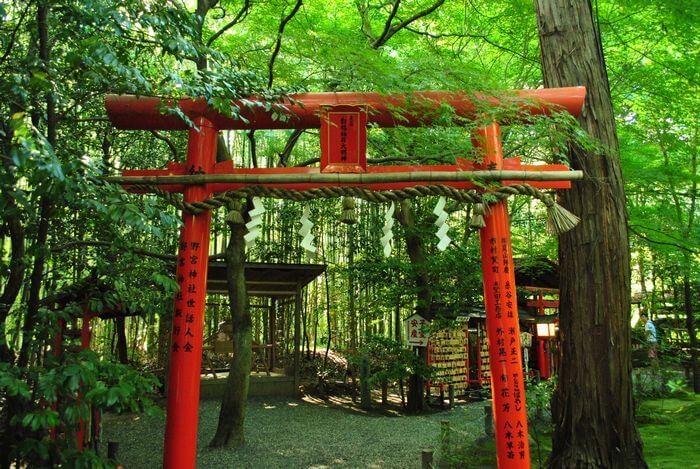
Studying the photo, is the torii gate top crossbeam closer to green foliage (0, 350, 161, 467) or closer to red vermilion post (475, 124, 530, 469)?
red vermilion post (475, 124, 530, 469)

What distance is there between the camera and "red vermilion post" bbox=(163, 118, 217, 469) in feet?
14.0

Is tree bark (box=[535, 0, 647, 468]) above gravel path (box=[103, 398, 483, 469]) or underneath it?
above

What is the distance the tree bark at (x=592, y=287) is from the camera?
14.2 feet

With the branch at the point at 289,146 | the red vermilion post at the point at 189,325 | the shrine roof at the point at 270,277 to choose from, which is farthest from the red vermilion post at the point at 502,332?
the shrine roof at the point at 270,277

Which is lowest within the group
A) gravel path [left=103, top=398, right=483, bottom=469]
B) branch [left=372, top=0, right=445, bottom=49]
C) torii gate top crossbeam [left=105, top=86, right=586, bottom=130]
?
gravel path [left=103, top=398, right=483, bottom=469]

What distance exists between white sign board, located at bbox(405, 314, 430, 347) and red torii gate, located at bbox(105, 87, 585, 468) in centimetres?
454

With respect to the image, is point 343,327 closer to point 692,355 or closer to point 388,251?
point 692,355

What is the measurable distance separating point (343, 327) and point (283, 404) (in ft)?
15.4

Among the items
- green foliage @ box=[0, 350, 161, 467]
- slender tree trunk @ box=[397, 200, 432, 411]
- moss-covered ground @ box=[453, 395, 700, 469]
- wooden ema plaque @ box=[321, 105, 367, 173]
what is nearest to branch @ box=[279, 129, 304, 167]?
slender tree trunk @ box=[397, 200, 432, 411]

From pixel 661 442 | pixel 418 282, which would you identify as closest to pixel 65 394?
pixel 661 442

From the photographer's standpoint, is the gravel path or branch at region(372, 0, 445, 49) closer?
the gravel path

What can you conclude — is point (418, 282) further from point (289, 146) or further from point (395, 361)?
point (289, 146)

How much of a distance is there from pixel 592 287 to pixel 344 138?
2.57 m

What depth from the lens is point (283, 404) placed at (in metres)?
9.85
